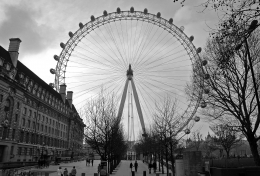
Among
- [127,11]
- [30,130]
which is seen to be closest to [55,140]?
[30,130]

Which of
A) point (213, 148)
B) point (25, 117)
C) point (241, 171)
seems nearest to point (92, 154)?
point (25, 117)

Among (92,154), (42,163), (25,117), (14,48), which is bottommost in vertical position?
(92,154)

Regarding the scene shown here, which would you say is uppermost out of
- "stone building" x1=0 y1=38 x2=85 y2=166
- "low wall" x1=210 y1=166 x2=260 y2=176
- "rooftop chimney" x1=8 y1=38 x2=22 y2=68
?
"rooftop chimney" x1=8 y1=38 x2=22 y2=68

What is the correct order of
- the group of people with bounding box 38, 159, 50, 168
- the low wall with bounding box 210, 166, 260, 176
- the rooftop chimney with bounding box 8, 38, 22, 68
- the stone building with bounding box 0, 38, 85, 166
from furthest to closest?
the rooftop chimney with bounding box 8, 38, 22, 68, the stone building with bounding box 0, 38, 85, 166, the group of people with bounding box 38, 159, 50, 168, the low wall with bounding box 210, 166, 260, 176

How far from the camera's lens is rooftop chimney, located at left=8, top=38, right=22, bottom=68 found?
57037mm

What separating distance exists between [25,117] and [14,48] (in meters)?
17.6

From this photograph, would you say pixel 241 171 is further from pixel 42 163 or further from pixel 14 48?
pixel 14 48

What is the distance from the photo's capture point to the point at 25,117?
189 feet

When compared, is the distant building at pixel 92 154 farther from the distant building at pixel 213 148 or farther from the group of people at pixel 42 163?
the distant building at pixel 213 148

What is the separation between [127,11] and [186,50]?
1407 cm

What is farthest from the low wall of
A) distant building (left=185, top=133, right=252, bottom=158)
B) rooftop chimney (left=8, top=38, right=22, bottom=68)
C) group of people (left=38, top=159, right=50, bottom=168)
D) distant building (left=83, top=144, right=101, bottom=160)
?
distant building (left=83, top=144, right=101, bottom=160)

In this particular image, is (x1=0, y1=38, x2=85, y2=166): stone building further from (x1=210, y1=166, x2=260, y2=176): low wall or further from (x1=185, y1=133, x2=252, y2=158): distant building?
(x1=185, y1=133, x2=252, y2=158): distant building

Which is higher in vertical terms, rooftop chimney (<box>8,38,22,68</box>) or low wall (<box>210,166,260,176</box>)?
rooftop chimney (<box>8,38,22,68</box>)

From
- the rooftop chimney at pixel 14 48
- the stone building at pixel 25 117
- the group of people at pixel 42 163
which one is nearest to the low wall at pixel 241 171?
the stone building at pixel 25 117
